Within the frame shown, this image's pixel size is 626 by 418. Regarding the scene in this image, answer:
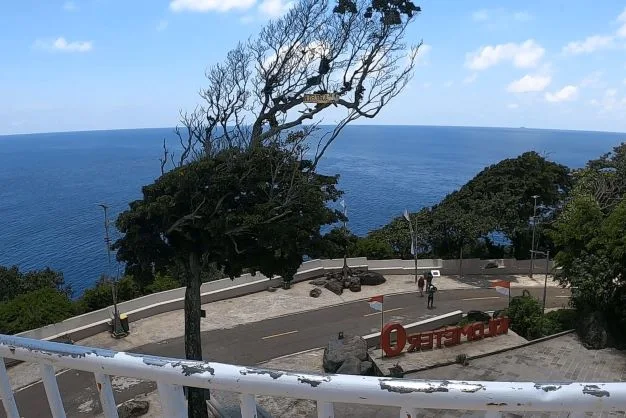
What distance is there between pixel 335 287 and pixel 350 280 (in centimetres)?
142

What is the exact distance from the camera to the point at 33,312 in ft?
85.9

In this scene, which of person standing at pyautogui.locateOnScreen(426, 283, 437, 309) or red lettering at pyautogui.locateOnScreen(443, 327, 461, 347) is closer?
red lettering at pyautogui.locateOnScreen(443, 327, 461, 347)

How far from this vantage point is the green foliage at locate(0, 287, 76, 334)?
25422 millimetres

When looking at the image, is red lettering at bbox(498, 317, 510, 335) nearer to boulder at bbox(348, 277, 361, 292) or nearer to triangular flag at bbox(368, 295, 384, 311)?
triangular flag at bbox(368, 295, 384, 311)

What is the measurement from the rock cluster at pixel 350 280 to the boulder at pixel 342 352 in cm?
1046

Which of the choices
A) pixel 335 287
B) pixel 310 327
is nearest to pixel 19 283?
pixel 335 287

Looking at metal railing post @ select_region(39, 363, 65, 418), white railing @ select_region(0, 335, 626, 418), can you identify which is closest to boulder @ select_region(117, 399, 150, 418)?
metal railing post @ select_region(39, 363, 65, 418)

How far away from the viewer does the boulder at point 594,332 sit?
22219mm

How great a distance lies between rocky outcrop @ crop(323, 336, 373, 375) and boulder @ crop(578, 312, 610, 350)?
1002 centimetres

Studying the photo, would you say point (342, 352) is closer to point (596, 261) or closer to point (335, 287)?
point (335, 287)

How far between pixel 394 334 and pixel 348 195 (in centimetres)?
7667

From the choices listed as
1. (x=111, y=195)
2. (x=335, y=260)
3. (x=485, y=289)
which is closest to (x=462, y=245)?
(x=485, y=289)

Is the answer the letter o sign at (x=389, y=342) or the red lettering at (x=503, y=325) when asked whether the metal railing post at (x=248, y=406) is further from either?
the red lettering at (x=503, y=325)

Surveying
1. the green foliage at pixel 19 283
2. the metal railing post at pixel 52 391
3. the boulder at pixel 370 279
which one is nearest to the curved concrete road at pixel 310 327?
the boulder at pixel 370 279
